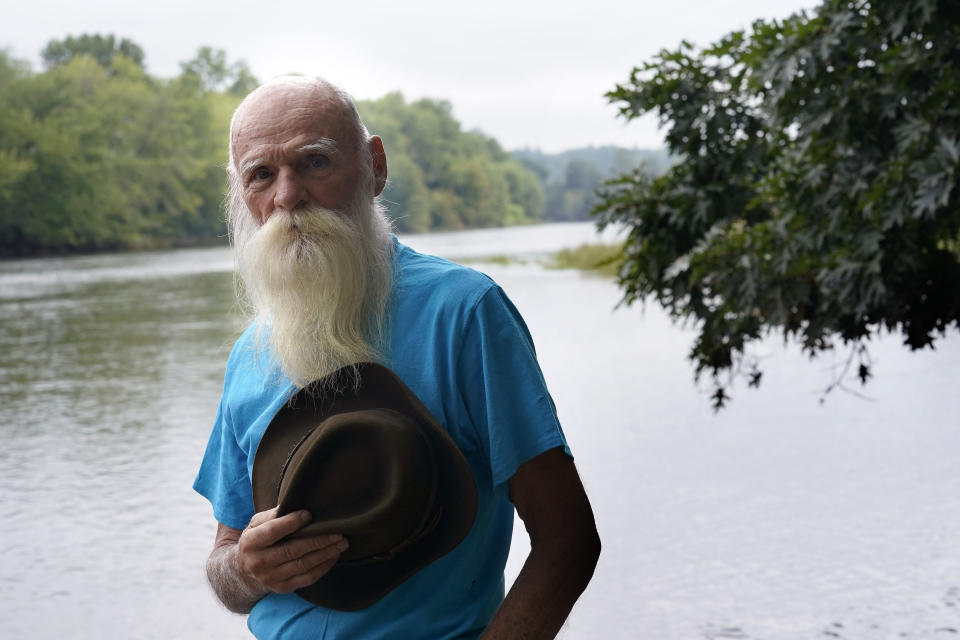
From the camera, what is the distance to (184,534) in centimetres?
667

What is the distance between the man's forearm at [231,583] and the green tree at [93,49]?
344ft

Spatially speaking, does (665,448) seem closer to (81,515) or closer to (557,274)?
(81,515)

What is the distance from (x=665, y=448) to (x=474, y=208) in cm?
9481

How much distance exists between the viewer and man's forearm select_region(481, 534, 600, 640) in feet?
5.12

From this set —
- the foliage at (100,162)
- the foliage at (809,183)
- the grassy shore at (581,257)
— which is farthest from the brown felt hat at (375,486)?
the foliage at (100,162)

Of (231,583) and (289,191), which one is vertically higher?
(289,191)

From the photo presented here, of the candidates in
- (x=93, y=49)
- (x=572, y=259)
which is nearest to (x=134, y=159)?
(x=93, y=49)

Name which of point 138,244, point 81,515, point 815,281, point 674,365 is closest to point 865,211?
point 815,281

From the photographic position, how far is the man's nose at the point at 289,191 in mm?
1715

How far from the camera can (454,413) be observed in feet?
5.24

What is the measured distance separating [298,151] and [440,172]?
336 ft

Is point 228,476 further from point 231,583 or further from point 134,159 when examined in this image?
point 134,159

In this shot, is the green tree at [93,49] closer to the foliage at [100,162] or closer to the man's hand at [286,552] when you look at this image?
the foliage at [100,162]

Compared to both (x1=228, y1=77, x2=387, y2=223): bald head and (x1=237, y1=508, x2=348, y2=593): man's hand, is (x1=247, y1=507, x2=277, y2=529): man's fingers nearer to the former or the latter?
(x1=237, y1=508, x2=348, y2=593): man's hand
